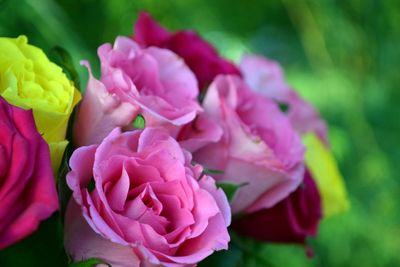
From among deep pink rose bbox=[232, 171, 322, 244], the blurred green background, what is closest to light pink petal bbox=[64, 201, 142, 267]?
deep pink rose bbox=[232, 171, 322, 244]

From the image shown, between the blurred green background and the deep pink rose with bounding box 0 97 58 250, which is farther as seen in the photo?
the blurred green background

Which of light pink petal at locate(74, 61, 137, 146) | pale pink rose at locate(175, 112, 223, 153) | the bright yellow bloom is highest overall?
light pink petal at locate(74, 61, 137, 146)

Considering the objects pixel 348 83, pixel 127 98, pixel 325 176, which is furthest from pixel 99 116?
pixel 348 83

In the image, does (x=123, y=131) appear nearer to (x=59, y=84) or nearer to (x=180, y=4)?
(x=59, y=84)

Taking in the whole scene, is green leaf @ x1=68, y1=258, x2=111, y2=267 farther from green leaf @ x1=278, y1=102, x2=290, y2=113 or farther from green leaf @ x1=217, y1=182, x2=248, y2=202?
green leaf @ x1=278, y1=102, x2=290, y2=113

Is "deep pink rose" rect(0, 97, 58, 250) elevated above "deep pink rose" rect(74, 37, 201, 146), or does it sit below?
above

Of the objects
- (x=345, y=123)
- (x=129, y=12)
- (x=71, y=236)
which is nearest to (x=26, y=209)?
(x=71, y=236)

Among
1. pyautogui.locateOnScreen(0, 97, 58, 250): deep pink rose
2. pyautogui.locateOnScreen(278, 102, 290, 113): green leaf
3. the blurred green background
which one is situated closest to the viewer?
pyautogui.locateOnScreen(0, 97, 58, 250): deep pink rose

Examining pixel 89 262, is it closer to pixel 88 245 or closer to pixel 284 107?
pixel 88 245
